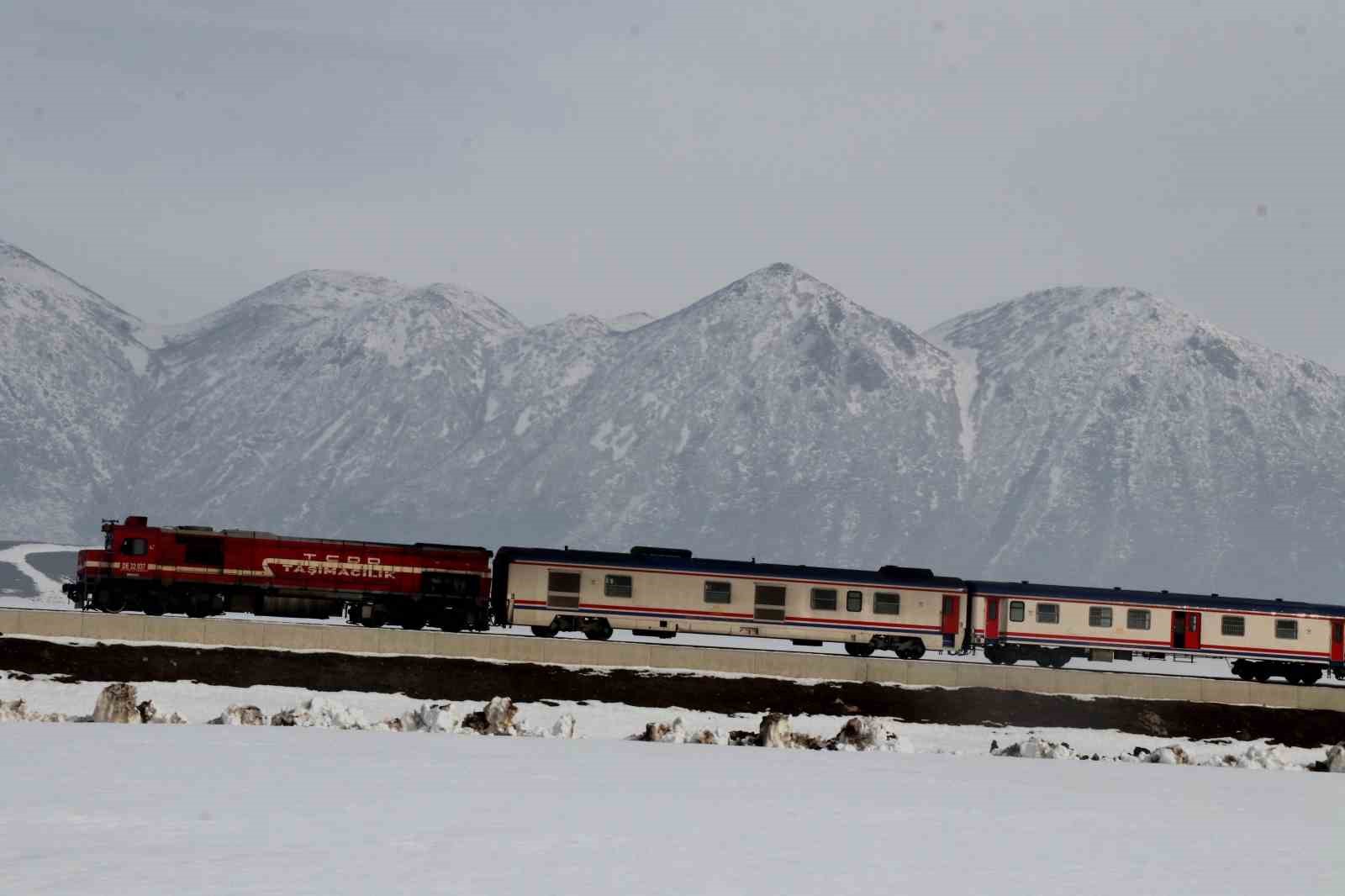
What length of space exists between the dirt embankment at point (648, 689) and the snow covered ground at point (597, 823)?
1211cm

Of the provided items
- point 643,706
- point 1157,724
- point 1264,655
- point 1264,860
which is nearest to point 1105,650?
point 1264,655

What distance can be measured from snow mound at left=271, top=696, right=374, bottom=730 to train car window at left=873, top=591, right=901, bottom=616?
971 inches

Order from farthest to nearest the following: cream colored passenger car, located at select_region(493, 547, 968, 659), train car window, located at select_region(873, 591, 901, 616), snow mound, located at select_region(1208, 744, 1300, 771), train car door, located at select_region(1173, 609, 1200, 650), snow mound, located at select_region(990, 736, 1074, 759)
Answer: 1. train car door, located at select_region(1173, 609, 1200, 650)
2. train car window, located at select_region(873, 591, 901, 616)
3. cream colored passenger car, located at select_region(493, 547, 968, 659)
4. snow mound, located at select_region(1208, 744, 1300, 771)
5. snow mound, located at select_region(990, 736, 1074, 759)

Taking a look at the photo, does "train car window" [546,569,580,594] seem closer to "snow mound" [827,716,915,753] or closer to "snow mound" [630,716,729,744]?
"snow mound" [630,716,729,744]

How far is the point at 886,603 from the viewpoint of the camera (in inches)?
2370

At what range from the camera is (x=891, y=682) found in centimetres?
5050

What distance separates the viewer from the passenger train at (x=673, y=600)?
5881 cm

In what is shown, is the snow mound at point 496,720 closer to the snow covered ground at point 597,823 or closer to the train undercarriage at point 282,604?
the snow covered ground at point 597,823

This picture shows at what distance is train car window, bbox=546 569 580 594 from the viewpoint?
58.8 meters

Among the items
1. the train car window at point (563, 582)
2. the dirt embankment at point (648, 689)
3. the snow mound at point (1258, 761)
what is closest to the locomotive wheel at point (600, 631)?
the train car window at point (563, 582)

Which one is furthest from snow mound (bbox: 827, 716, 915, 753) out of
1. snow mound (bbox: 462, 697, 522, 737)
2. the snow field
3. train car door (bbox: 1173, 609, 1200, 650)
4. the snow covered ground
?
train car door (bbox: 1173, 609, 1200, 650)

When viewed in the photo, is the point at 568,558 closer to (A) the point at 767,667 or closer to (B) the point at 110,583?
(A) the point at 767,667

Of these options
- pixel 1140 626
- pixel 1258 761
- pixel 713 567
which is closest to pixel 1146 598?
pixel 1140 626

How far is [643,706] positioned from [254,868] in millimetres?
29821
